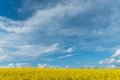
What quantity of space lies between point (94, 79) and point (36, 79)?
6.48 metres

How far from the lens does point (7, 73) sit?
3102 cm

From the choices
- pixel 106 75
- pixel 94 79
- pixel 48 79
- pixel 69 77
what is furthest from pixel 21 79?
pixel 106 75

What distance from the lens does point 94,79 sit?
27297 mm

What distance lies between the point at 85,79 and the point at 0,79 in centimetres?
929

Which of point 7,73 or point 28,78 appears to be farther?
point 7,73

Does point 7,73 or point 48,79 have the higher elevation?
point 7,73

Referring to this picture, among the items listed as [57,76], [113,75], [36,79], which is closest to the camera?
[36,79]

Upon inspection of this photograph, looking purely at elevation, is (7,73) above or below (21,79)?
above

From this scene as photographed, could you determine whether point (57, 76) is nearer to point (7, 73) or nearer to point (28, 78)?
point (28, 78)

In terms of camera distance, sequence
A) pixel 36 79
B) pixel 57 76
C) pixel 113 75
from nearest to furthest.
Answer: pixel 36 79, pixel 57 76, pixel 113 75

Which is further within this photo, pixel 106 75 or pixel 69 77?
pixel 106 75

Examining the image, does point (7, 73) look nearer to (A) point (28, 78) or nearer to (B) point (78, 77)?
(A) point (28, 78)

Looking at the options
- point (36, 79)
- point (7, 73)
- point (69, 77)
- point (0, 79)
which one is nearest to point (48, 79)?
point (36, 79)

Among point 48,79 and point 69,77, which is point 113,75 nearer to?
point 69,77
